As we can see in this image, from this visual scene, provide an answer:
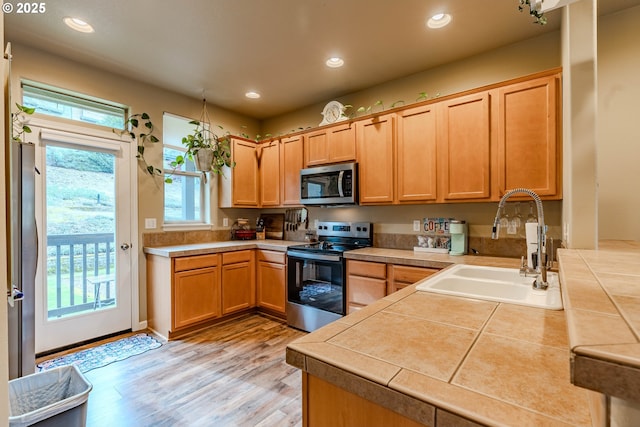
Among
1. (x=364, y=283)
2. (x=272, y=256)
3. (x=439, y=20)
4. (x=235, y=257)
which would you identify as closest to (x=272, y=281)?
(x=272, y=256)

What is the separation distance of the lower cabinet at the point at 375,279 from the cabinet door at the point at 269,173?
1.60 m

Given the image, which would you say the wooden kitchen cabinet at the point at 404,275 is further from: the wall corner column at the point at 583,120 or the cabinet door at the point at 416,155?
the wall corner column at the point at 583,120

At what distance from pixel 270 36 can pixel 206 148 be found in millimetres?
1738

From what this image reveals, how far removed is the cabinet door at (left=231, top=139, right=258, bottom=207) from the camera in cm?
390

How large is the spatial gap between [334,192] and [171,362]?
87.3 inches

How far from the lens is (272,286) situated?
3.58 meters

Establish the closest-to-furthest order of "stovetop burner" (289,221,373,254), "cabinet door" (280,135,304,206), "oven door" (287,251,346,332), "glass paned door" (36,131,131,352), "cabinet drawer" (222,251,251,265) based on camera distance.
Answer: "glass paned door" (36,131,131,352) → "oven door" (287,251,346,332) → "stovetop burner" (289,221,373,254) → "cabinet drawer" (222,251,251,265) → "cabinet door" (280,135,304,206)

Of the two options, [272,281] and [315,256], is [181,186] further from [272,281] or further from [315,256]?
[315,256]

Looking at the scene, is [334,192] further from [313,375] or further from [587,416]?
[587,416]

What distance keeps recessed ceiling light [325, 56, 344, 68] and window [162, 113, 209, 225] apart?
1947mm

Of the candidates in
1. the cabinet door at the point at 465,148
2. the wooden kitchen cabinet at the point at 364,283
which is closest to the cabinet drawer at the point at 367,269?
the wooden kitchen cabinet at the point at 364,283

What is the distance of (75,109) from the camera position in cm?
290

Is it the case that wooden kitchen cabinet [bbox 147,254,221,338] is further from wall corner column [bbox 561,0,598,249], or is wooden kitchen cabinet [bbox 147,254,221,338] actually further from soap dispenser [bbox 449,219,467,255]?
wall corner column [bbox 561,0,598,249]

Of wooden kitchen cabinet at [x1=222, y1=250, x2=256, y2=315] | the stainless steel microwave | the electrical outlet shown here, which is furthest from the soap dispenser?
the electrical outlet
